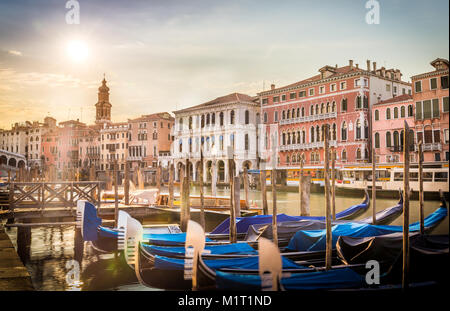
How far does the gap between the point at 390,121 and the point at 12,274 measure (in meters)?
4.06

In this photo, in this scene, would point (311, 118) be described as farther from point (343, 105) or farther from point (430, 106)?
point (430, 106)

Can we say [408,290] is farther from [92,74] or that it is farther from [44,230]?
[44,230]

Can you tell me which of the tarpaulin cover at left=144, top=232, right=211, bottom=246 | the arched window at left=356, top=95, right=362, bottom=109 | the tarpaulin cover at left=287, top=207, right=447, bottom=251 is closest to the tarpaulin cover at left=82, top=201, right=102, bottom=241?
the tarpaulin cover at left=144, top=232, right=211, bottom=246

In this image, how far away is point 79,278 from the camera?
125 inches

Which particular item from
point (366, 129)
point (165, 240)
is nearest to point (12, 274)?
point (165, 240)

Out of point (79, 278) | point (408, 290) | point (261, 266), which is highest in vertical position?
point (261, 266)

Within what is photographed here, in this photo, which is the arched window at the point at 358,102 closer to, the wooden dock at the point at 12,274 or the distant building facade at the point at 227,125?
the distant building facade at the point at 227,125

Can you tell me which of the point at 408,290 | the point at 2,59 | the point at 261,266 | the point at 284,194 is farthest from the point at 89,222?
the point at 284,194

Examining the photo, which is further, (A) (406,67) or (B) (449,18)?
(A) (406,67)

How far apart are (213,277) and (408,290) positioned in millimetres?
1031

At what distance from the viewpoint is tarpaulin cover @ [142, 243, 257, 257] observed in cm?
277

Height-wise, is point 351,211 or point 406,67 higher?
point 406,67

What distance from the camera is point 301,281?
196 cm

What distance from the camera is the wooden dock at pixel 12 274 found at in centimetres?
209
